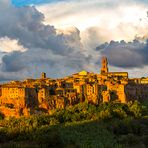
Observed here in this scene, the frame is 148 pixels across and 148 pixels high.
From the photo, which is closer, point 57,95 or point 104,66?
point 57,95

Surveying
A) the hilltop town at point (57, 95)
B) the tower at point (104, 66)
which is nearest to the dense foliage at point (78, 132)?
the hilltop town at point (57, 95)

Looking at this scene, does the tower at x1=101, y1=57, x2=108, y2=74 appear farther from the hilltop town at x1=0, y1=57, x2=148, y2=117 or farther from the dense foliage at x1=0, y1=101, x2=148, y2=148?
the dense foliage at x1=0, y1=101, x2=148, y2=148

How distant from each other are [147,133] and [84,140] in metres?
11.3

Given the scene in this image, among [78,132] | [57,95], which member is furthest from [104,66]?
[78,132]

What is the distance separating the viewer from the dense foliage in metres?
37.0

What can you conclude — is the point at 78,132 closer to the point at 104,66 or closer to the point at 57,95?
Result: the point at 57,95

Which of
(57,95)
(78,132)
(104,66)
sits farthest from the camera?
(104,66)

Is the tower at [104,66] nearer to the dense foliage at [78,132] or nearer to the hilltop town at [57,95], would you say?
the hilltop town at [57,95]

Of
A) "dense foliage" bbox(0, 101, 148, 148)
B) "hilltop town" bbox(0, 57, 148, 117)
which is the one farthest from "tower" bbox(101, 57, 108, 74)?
"dense foliage" bbox(0, 101, 148, 148)

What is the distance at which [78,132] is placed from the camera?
4200 centimetres

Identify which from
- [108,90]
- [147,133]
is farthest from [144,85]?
[147,133]

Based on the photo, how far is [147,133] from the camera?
1870 inches

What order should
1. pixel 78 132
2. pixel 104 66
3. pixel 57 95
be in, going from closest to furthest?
pixel 78 132 → pixel 57 95 → pixel 104 66

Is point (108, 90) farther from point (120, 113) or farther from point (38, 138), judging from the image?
point (38, 138)
